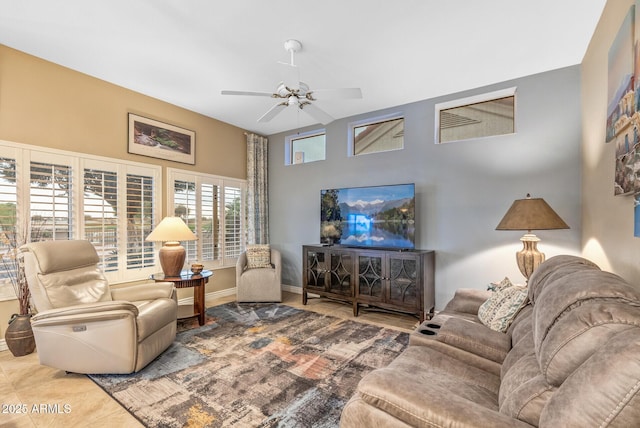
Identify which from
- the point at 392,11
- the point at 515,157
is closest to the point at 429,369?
the point at 392,11

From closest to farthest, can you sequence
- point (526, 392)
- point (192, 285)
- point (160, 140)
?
point (526, 392), point (192, 285), point (160, 140)

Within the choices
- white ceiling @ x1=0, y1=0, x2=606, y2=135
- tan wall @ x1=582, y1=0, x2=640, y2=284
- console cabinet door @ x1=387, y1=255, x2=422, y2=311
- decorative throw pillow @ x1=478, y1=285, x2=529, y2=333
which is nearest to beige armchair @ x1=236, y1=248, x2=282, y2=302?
console cabinet door @ x1=387, y1=255, x2=422, y2=311

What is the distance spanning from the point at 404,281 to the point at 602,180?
203cm

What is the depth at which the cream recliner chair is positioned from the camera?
7.36 feet

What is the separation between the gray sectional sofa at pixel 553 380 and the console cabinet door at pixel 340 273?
2.40 metres

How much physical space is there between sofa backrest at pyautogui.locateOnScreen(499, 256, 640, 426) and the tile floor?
210cm

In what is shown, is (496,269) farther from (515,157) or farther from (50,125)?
(50,125)

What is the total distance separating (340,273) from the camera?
407 cm

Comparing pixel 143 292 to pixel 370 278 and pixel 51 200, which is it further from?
pixel 370 278

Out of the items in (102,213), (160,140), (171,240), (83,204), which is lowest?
(171,240)

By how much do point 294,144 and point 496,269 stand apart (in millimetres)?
3720

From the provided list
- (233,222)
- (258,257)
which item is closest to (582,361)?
(258,257)

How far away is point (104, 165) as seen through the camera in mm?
3465

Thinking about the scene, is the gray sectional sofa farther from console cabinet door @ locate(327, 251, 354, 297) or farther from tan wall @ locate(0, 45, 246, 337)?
tan wall @ locate(0, 45, 246, 337)
